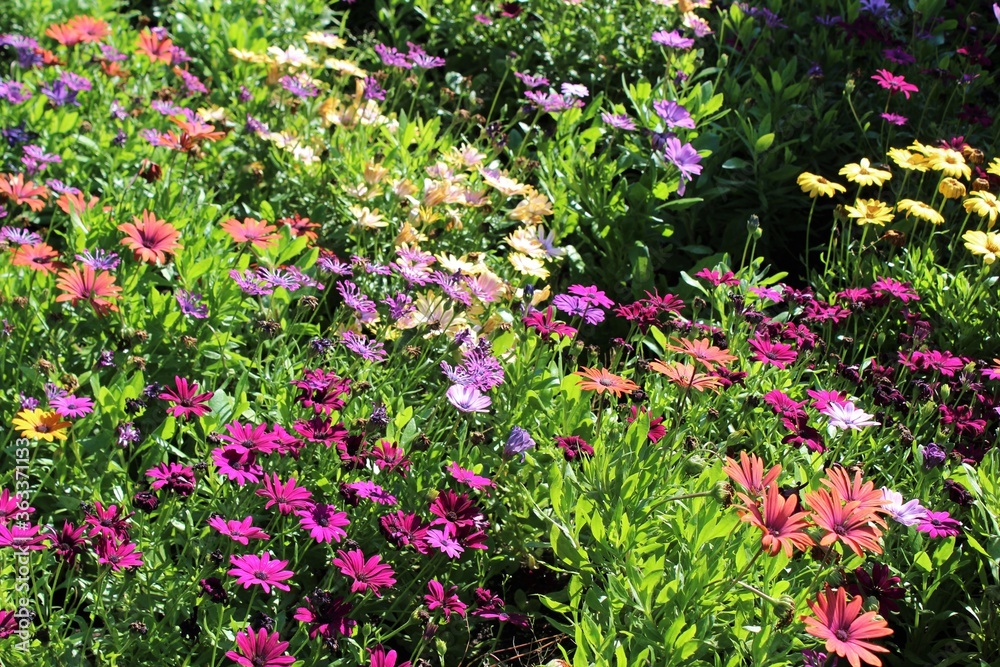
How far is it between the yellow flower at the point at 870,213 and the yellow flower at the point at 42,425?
2376 mm

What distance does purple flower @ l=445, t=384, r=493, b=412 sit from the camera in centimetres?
225

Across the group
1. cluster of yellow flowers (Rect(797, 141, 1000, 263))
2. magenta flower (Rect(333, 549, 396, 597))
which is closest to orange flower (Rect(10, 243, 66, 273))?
magenta flower (Rect(333, 549, 396, 597))

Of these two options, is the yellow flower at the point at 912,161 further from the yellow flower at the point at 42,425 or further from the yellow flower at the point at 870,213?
the yellow flower at the point at 42,425

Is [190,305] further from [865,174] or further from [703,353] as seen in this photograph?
[865,174]

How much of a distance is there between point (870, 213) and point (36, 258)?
8.21 ft

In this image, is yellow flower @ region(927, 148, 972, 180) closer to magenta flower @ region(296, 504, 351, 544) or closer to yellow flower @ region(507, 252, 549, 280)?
yellow flower @ region(507, 252, 549, 280)

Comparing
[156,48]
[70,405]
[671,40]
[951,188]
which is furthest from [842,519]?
[156,48]

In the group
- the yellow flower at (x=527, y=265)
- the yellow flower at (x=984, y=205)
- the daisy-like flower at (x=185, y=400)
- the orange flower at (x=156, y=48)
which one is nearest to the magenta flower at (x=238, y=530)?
the daisy-like flower at (x=185, y=400)

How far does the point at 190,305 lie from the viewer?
8.32 feet

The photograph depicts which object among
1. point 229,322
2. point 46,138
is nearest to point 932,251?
point 229,322

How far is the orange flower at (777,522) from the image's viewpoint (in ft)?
5.70

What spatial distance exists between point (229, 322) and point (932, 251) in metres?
2.35

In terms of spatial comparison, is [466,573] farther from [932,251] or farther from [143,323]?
[932,251]

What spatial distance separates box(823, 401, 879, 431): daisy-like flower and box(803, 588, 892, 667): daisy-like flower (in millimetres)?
626
